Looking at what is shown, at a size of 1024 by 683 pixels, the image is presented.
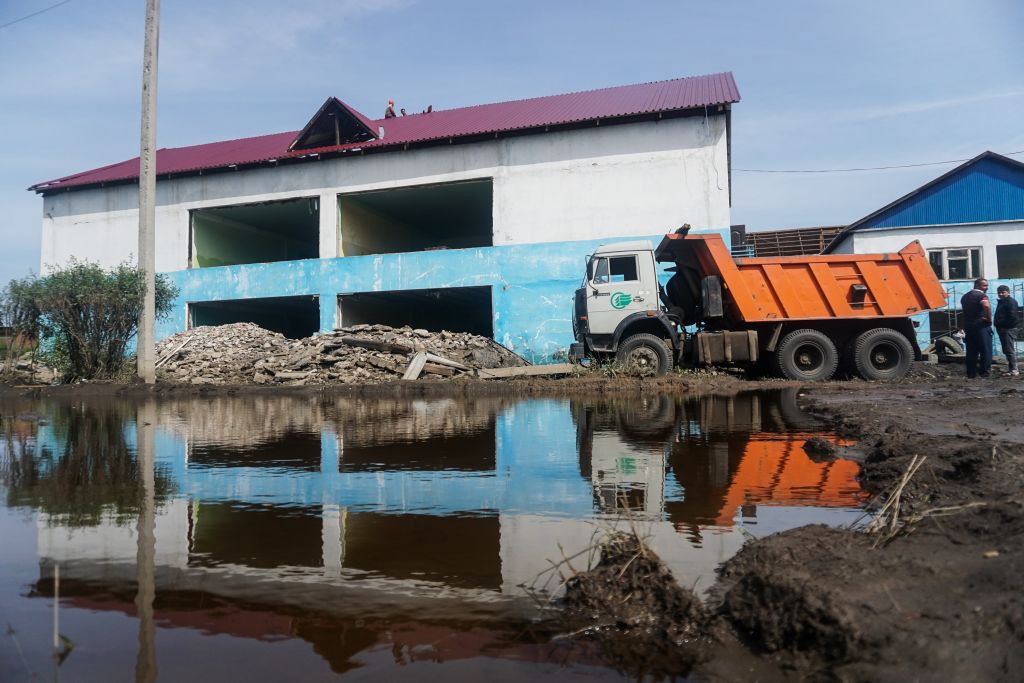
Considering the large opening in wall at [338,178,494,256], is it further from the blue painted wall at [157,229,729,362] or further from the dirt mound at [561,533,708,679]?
the dirt mound at [561,533,708,679]

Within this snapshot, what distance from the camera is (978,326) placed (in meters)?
13.3

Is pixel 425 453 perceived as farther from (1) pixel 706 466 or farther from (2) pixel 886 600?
(2) pixel 886 600

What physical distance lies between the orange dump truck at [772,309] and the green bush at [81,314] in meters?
11.3

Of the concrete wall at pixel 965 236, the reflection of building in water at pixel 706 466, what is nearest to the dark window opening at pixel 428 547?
the reflection of building in water at pixel 706 466

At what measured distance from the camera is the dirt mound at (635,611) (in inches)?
75.9

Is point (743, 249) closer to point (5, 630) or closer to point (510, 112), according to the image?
point (510, 112)

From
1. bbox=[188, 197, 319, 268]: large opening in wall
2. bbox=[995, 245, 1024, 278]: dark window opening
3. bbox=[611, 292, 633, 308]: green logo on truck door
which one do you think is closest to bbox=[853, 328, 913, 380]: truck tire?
bbox=[611, 292, 633, 308]: green logo on truck door

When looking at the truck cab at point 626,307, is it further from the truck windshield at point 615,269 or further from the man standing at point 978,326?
the man standing at point 978,326

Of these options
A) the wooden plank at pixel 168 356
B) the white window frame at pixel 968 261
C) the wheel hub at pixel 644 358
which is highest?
the white window frame at pixel 968 261

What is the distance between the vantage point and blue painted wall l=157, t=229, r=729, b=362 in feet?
65.3

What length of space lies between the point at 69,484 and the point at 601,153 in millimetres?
17541

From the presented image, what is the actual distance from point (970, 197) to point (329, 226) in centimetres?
2292

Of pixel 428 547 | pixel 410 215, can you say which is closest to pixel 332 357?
pixel 410 215

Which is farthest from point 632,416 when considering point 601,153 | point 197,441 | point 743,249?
point 743,249
